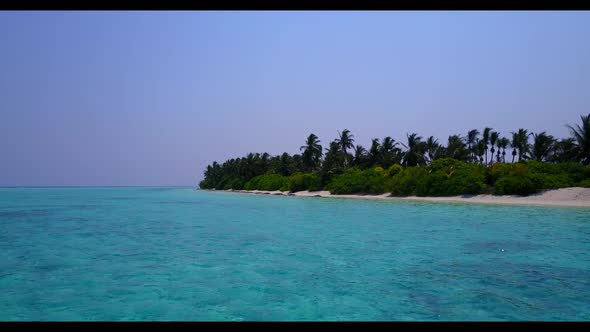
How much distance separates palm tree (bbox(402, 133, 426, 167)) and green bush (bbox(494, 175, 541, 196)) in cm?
2388

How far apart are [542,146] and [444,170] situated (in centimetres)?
1818

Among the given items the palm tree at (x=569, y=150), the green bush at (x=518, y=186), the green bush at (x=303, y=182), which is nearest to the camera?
the green bush at (x=518, y=186)

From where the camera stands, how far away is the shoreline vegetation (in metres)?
40.9

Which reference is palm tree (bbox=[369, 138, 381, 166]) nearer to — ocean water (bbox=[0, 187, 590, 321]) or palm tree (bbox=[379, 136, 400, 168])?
palm tree (bbox=[379, 136, 400, 168])

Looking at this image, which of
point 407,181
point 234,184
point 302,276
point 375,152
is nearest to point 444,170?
point 407,181

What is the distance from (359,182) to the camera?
194 ft

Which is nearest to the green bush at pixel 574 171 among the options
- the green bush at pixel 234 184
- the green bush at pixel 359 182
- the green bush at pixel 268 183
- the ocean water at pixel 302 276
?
the green bush at pixel 359 182

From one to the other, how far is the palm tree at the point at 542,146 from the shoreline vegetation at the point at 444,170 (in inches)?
4.8

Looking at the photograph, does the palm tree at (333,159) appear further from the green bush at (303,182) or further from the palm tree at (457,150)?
the palm tree at (457,150)

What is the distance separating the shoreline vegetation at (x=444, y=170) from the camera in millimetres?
40906

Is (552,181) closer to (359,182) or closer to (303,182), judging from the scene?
(359,182)

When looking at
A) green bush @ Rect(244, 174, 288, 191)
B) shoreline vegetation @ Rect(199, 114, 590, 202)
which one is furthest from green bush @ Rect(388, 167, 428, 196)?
green bush @ Rect(244, 174, 288, 191)
